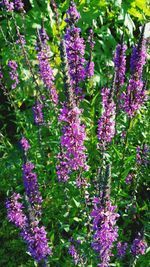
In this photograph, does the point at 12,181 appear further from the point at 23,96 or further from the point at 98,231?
the point at 98,231

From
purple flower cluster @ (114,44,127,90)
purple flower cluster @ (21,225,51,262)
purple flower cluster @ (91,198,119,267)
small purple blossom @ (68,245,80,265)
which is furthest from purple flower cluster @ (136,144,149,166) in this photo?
purple flower cluster @ (21,225,51,262)

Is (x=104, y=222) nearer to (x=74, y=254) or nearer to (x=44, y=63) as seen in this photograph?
(x=74, y=254)

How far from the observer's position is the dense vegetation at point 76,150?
9.26 ft

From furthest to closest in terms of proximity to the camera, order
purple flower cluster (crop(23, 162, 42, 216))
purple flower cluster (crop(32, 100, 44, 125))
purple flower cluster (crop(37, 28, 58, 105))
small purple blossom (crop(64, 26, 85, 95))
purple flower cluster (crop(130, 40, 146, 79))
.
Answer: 1. purple flower cluster (crop(32, 100, 44, 125))
2. purple flower cluster (crop(37, 28, 58, 105))
3. purple flower cluster (crop(23, 162, 42, 216))
4. small purple blossom (crop(64, 26, 85, 95))
5. purple flower cluster (crop(130, 40, 146, 79))

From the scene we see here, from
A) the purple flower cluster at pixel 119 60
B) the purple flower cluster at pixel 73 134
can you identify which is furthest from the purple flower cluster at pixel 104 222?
the purple flower cluster at pixel 119 60

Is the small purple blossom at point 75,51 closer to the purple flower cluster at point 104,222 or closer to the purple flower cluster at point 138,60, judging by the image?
the purple flower cluster at point 138,60

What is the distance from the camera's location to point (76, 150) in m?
2.65

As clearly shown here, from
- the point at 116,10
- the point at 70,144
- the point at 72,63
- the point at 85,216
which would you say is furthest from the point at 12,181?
the point at 116,10

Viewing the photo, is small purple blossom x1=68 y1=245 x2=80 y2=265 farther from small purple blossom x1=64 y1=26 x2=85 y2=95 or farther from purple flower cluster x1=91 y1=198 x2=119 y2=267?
small purple blossom x1=64 y1=26 x2=85 y2=95

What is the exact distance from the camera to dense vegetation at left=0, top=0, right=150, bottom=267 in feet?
9.26

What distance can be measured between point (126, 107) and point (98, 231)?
1.19 meters

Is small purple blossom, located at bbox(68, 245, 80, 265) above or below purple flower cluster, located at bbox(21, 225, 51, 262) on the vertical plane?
below

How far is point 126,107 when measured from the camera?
312 cm

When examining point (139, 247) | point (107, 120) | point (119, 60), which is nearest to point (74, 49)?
point (119, 60)
